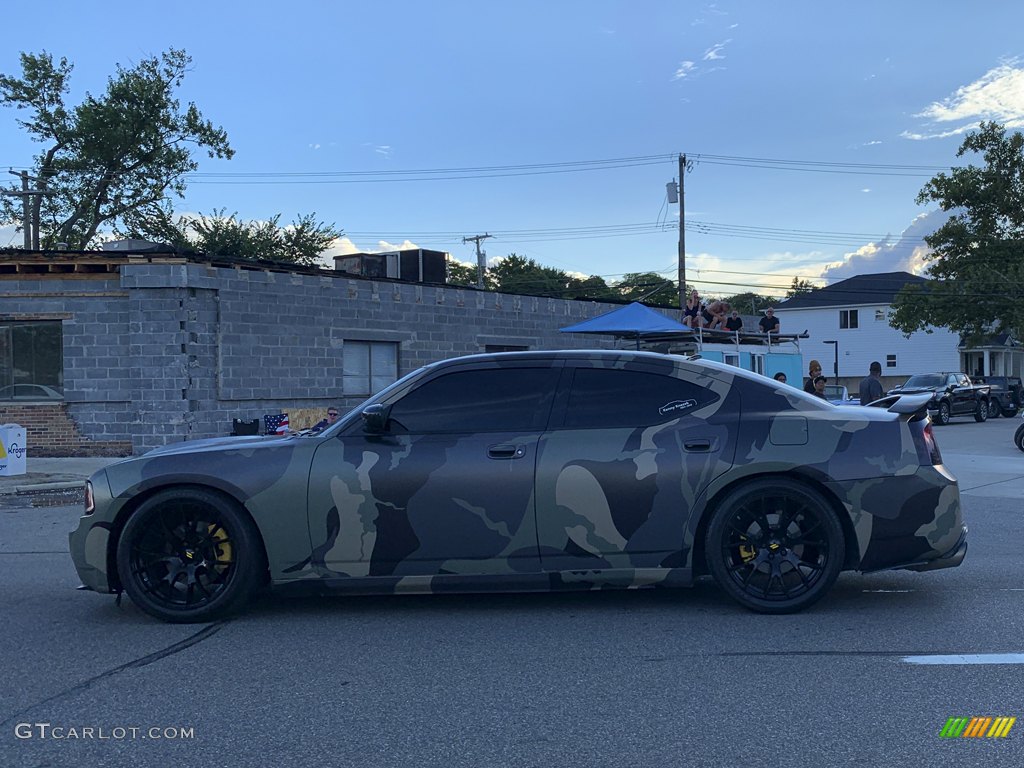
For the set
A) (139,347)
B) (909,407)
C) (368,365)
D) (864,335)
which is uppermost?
(864,335)

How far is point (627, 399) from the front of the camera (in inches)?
214

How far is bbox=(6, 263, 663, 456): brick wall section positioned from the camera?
17.0m

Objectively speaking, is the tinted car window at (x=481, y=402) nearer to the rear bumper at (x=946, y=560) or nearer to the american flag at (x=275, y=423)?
the rear bumper at (x=946, y=560)

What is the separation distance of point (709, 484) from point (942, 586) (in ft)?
6.63

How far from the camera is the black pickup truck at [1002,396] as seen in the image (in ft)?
107

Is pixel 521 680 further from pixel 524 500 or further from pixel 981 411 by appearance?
pixel 981 411

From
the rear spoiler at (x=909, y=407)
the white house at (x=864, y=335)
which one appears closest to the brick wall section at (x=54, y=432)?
the rear spoiler at (x=909, y=407)

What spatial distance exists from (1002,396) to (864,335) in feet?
75.7

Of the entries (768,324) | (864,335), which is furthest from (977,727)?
(864,335)

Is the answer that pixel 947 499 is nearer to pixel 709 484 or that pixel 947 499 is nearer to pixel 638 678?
pixel 709 484

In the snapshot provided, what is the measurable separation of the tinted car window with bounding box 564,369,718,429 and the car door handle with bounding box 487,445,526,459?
1.07ft

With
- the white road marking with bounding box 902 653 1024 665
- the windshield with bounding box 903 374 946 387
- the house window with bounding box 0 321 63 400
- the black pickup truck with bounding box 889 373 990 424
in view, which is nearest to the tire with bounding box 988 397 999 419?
the black pickup truck with bounding box 889 373 990 424

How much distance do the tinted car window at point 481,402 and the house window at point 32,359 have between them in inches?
568

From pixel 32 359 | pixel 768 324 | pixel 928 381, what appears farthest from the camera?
pixel 928 381
